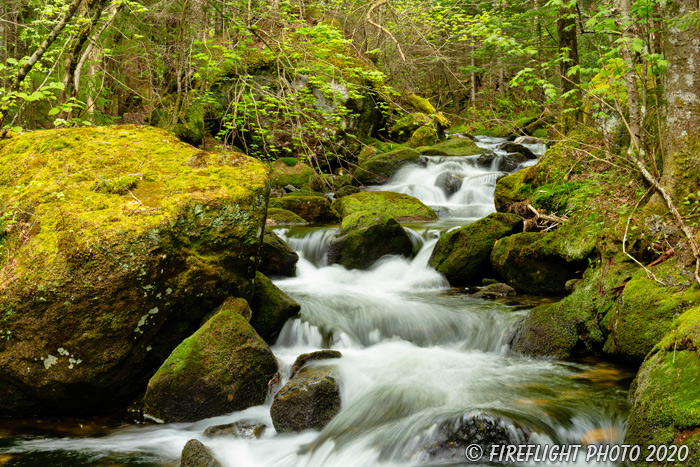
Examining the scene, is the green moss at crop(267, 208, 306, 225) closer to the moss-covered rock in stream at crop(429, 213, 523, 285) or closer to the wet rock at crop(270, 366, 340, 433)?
the moss-covered rock in stream at crop(429, 213, 523, 285)

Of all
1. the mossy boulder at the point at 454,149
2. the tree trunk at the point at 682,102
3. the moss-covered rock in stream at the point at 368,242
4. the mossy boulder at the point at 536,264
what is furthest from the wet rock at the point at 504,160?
the tree trunk at the point at 682,102

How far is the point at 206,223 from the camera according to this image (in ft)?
17.3

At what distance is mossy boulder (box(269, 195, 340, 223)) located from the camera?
1198cm

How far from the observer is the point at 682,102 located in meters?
4.96

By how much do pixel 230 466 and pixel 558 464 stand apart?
2.44m

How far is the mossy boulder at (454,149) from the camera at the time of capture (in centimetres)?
1700

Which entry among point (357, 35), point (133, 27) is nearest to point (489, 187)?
point (357, 35)

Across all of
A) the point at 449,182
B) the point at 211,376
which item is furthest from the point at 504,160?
the point at 211,376

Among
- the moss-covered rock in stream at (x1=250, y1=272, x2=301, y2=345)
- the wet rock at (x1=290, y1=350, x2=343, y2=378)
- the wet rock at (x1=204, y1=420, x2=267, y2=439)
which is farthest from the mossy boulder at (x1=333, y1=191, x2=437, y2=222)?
the wet rock at (x1=204, y1=420, x2=267, y2=439)

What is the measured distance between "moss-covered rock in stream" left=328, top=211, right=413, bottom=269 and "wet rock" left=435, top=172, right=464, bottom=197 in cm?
543

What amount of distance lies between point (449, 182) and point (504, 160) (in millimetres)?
2648

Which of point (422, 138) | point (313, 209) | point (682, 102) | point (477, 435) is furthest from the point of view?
point (422, 138)

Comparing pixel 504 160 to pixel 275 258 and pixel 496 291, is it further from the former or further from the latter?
pixel 275 258

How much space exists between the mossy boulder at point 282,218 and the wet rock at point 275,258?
3015 mm
